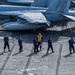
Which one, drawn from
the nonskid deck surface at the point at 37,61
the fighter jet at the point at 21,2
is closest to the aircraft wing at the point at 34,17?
the nonskid deck surface at the point at 37,61

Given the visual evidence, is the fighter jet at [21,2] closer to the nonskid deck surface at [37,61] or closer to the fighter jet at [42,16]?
the fighter jet at [42,16]

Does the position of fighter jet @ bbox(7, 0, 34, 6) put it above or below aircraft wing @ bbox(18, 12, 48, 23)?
below

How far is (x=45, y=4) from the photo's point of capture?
40.0m

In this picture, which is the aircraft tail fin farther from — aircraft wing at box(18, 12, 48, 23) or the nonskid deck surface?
the nonskid deck surface

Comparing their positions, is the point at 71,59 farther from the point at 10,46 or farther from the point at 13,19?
the point at 13,19

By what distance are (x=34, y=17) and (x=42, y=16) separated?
99 centimetres

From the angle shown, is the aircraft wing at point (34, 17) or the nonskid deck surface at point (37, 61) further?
the aircraft wing at point (34, 17)

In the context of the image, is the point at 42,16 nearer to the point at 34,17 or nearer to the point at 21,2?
the point at 34,17

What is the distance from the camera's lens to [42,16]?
31500 mm

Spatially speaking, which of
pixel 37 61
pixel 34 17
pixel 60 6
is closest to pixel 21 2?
pixel 60 6

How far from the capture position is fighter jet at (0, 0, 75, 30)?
1204 inches

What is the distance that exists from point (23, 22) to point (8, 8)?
17.4ft

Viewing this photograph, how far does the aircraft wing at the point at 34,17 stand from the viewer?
98.8 feet

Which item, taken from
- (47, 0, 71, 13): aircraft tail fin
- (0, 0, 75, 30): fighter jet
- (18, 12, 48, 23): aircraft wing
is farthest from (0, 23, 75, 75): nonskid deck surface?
(47, 0, 71, 13): aircraft tail fin
